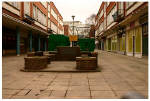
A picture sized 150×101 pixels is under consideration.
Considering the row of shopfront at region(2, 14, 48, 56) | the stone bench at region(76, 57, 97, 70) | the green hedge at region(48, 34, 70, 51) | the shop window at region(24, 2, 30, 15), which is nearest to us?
the stone bench at region(76, 57, 97, 70)

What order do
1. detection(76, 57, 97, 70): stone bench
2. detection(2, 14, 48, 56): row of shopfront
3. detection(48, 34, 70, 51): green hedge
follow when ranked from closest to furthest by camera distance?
detection(76, 57, 97, 70): stone bench < detection(48, 34, 70, 51): green hedge < detection(2, 14, 48, 56): row of shopfront

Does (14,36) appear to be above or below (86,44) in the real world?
above

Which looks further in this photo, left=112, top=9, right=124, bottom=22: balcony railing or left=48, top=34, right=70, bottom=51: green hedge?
left=48, top=34, right=70, bottom=51: green hedge

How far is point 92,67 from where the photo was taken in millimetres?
6355

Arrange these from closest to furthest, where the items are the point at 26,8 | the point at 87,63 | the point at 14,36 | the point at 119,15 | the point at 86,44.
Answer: the point at 119,15 < the point at 87,63 < the point at 86,44 < the point at 14,36 < the point at 26,8

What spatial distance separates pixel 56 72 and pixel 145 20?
4.61 meters

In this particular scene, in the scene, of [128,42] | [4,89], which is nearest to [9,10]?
[4,89]

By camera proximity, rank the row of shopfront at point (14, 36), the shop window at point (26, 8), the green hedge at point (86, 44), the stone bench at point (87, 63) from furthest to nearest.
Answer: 1. the shop window at point (26, 8)
2. the row of shopfront at point (14, 36)
3. the green hedge at point (86, 44)
4. the stone bench at point (87, 63)

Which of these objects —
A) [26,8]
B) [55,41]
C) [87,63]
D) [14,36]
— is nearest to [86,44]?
[55,41]

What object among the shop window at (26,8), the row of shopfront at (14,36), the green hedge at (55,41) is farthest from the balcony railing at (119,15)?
the shop window at (26,8)

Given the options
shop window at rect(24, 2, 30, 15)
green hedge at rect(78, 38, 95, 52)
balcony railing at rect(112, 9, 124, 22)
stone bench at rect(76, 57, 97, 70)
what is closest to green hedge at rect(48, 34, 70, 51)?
green hedge at rect(78, 38, 95, 52)

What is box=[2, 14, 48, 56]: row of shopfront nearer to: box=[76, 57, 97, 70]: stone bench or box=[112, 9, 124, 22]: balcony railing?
box=[76, 57, 97, 70]: stone bench

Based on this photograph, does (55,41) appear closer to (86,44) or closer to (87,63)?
(86,44)

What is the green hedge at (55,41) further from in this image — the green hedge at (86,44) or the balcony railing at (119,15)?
the balcony railing at (119,15)
